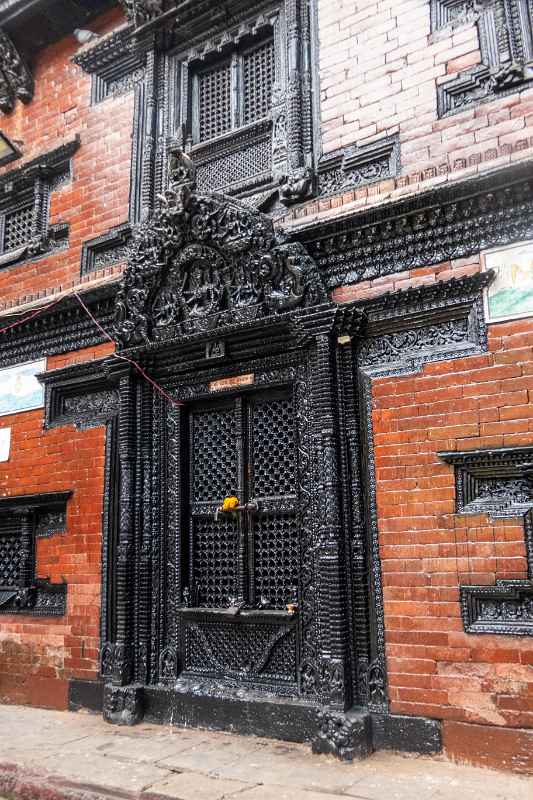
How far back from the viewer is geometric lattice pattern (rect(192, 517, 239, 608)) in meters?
5.43

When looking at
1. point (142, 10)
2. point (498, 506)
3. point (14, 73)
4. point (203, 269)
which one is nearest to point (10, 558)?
point (203, 269)

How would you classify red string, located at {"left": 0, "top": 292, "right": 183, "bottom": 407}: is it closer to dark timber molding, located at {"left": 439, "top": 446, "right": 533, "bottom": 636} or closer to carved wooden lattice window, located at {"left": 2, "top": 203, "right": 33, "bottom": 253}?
carved wooden lattice window, located at {"left": 2, "top": 203, "right": 33, "bottom": 253}

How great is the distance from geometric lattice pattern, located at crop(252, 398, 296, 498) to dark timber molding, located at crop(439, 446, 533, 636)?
1.29 meters

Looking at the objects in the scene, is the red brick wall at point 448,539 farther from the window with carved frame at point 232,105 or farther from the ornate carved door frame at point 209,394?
the window with carved frame at point 232,105

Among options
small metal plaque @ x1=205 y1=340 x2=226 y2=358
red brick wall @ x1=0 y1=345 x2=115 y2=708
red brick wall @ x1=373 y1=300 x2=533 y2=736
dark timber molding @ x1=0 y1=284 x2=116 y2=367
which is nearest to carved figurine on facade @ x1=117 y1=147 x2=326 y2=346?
small metal plaque @ x1=205 y1=340 x2=226 y2=358

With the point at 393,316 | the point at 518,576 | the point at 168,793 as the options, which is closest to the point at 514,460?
the point at 518,576

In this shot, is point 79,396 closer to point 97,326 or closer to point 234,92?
point 97,326

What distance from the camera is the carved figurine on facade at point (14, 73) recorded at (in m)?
7.76

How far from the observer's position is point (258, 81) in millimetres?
6438

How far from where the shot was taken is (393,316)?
490 cm

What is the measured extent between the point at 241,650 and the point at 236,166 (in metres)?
4.17

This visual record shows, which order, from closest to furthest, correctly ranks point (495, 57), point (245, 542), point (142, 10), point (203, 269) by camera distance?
point (495, 57) < point (245, 542) < point (203, 269) < point (142, 10)

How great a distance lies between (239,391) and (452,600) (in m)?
2.32

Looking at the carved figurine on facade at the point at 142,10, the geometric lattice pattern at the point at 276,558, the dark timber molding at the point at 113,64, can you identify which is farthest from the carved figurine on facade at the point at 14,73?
the geometric lattice pattern at the point at 276,558
